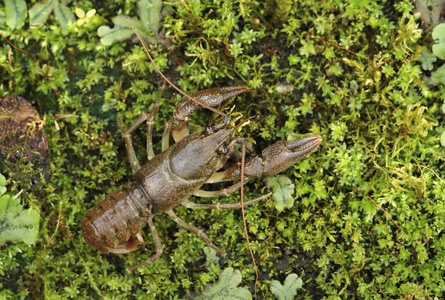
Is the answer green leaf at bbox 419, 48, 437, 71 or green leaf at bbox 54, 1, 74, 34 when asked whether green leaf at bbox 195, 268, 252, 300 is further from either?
green leaf at bbox 54, 1, 74, 34

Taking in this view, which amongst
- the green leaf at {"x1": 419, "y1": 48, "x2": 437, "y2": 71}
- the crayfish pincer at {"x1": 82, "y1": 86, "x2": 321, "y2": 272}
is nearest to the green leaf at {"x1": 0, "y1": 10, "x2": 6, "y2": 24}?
the crayfish pincer at {"x1": 82, "y1": 86, "x2": 321, "y2": 272}

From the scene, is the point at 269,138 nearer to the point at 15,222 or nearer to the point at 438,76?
the point at 438,76

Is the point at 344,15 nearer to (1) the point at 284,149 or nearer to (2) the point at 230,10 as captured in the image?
(2) the point at 230,10

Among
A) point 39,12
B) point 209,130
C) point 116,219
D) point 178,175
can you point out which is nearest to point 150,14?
point 39,12

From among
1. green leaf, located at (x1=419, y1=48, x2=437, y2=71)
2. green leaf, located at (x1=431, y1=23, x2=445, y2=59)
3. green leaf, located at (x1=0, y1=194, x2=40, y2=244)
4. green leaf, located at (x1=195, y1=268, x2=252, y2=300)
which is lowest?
green leaf, located at (x1=195, y1=268, x2=252, y2=300)

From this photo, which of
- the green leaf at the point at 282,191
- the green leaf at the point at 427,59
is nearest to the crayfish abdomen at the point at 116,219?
the green leaf at the point at 282,191

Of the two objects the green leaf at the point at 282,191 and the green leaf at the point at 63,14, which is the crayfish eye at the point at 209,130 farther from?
the green leaf at the point at 63,14
